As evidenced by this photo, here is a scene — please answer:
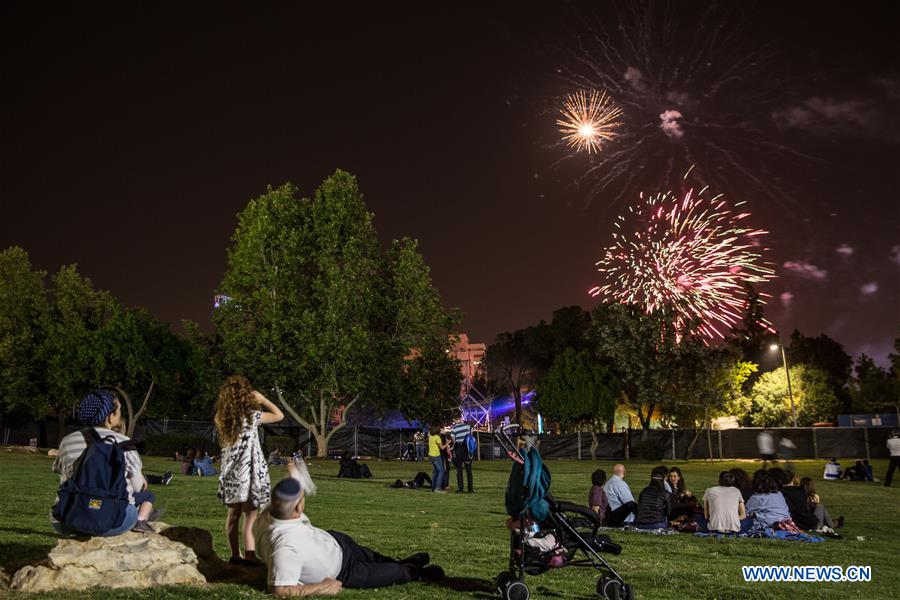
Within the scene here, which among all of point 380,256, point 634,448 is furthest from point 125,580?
point 634,448

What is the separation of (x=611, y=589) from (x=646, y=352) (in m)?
54.9

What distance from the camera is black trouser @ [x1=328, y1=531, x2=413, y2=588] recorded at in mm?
7152

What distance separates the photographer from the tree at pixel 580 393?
6806 centimetres

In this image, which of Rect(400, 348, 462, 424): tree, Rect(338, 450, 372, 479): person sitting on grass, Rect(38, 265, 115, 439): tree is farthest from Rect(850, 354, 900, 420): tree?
Rect(38, 265, 115, 439): tree

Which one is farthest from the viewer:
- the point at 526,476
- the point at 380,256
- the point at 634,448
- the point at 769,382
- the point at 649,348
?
the point at 769,382

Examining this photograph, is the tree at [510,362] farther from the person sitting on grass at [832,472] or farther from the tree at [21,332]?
the person sitting on grass at [832,472]

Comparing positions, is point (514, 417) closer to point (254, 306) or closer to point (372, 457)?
point (372, 457)

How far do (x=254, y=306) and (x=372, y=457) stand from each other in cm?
1480

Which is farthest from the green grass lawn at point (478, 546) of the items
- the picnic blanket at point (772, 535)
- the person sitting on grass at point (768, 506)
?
the person sitting on grass at point (768, 506)

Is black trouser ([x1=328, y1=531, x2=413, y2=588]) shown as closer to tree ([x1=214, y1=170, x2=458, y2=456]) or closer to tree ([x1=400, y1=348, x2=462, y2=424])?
tree ([x1=214, y1=170, x2=458, y2=456])

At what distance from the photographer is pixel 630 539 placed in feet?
41.3

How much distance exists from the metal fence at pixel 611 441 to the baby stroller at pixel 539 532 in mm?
44466

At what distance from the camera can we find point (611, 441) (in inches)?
2248

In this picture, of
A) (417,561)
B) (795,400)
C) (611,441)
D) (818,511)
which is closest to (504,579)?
(417,561)
